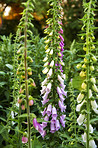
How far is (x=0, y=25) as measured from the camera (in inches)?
416

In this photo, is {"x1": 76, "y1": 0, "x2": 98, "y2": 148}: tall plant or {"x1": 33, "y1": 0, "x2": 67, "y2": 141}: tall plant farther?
{"x1": 33, "y1": 0, "x2": 67, "y2": 141}: tall plant

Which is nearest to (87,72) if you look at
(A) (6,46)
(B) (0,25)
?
(A) (6,46)

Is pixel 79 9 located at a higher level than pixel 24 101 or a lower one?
higher

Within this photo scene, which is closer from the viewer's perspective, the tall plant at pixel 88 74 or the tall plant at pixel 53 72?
the tall plant at pixel 88 74

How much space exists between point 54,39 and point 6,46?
264 centimetres

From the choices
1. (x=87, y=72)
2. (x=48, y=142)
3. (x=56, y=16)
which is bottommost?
(x=48, y=142)

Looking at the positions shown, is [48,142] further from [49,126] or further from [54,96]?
[54,96]

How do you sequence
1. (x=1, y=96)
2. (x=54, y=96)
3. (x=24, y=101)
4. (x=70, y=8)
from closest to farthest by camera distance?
1. (x=24, y=101)
2. (x=54, y=96)
3. (x=1, y=96)
4. (x=70, y=8)

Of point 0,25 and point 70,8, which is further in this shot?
point 0,25

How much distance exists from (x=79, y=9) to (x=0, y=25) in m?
4.29

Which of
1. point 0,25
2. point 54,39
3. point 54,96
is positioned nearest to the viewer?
point 54,39

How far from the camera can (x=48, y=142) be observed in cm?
207

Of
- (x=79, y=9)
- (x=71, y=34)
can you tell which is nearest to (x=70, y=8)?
(x=79, y=9)

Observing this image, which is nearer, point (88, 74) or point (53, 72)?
point (88, 74)
